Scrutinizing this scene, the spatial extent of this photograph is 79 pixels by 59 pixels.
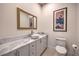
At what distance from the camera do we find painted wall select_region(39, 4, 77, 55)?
45.2 inches

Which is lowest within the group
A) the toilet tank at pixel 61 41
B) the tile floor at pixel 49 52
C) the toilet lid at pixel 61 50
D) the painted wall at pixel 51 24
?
the tile floor at pixel 49 52

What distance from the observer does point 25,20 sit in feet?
3.92

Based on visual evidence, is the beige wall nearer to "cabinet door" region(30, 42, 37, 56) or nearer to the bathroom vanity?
the bathroom vanity

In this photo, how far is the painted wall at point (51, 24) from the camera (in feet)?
3.77

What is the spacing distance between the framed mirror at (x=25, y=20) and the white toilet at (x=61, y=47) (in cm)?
40

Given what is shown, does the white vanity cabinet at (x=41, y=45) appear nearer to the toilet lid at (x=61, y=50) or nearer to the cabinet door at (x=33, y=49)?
the cabinet door at (x=33, y=49)

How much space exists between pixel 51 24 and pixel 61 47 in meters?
0.35

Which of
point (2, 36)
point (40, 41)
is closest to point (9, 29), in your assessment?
point (2, 36)

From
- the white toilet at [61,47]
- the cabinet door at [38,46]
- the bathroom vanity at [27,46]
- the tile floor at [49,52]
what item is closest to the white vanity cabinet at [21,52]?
the bathroom vanity at [27,46]

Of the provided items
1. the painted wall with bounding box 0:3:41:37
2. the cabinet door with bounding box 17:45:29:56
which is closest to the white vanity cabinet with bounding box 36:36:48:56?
the cabinet door with bounding box 17:45:29:56

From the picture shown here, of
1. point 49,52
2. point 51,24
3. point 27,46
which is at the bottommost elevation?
point 49,52

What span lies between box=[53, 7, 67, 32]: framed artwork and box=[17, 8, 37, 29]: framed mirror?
0.28m

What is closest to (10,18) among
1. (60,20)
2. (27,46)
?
(27,46)

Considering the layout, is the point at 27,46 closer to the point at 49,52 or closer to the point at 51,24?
the point at 49,52
